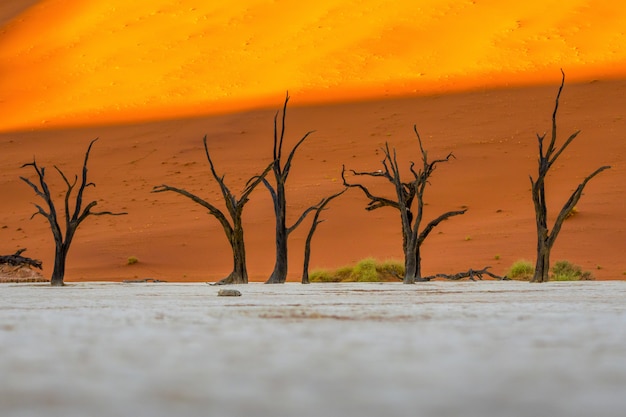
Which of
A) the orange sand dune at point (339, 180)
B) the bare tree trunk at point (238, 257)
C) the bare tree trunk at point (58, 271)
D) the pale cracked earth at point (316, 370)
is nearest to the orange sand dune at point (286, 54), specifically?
the orange sand dune at point (339, 180)

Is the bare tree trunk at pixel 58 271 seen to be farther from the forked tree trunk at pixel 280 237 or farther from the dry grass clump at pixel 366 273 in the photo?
the dry grass clump at pixel 366 273

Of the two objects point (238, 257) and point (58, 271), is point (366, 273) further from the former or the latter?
point (58, 271)

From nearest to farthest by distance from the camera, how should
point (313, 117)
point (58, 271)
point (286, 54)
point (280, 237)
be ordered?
1. point (58, 271)
2. point (280, 237)
3. point (313, 117)
4. point (286, 54)

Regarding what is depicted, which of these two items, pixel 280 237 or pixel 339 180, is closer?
pixel 280 237

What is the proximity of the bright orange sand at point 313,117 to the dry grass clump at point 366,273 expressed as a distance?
479cm

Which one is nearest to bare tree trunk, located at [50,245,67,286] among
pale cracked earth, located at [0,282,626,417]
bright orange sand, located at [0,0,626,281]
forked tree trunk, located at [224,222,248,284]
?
forked tree trunk, located at [224,222,248,284]

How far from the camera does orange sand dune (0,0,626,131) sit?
4791 cm

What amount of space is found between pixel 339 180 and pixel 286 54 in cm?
1827

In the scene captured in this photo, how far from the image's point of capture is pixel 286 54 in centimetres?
5397

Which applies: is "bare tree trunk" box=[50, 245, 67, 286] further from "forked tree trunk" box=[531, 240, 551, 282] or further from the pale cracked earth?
the pale cracked earth

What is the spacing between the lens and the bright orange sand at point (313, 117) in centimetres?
3188

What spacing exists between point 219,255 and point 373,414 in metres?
31.0

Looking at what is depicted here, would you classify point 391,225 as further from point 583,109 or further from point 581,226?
Answer: point 583,109

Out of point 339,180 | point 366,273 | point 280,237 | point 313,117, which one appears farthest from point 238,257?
point 313,117
